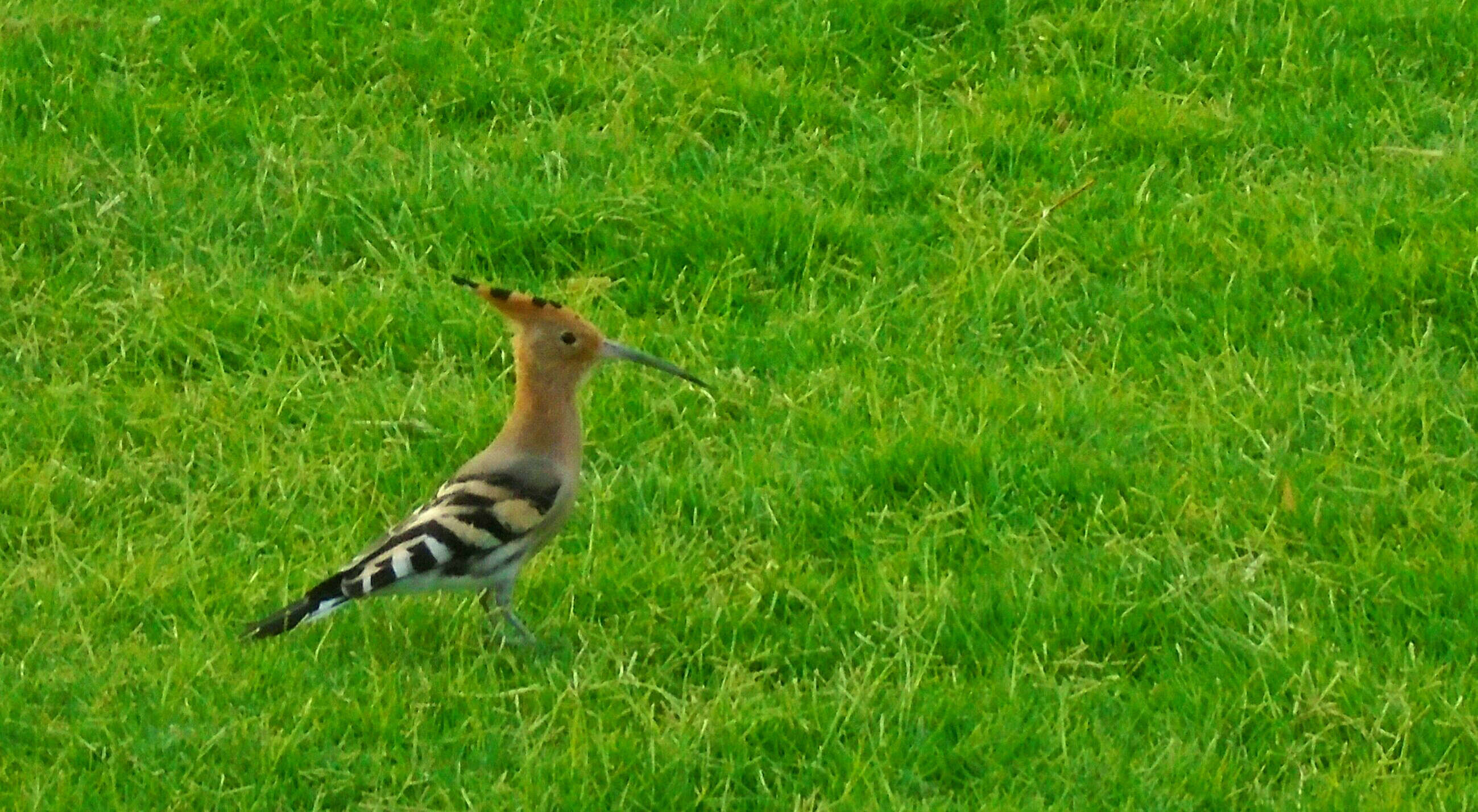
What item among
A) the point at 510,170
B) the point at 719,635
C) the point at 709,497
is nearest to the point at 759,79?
the point at 510,170

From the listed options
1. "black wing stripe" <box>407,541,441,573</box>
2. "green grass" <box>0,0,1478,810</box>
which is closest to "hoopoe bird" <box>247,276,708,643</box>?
"black wing stripe" <box>407,541,441,573</box>

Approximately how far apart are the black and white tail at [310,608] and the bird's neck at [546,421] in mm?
623

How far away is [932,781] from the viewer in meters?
4.55

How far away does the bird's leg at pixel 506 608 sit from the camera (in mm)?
4957

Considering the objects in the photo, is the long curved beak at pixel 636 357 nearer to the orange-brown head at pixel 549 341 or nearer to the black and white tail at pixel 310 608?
the orange-brown head at pixel 549 341

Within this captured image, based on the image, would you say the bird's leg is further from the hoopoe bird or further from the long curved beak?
the long curved beak

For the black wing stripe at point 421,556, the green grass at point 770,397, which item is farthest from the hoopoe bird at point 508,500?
the green grass at point 770,397

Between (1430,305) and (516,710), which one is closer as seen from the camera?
(516,710)

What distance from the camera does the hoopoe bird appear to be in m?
4.77

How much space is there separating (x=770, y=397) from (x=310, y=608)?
5.48 ft

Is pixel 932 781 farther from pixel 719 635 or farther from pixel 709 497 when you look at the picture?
pixel 709 497

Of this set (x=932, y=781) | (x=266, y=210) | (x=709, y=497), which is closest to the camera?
(x=932, y=781)

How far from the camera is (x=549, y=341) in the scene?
206 inches

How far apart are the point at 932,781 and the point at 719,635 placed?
0.69m
